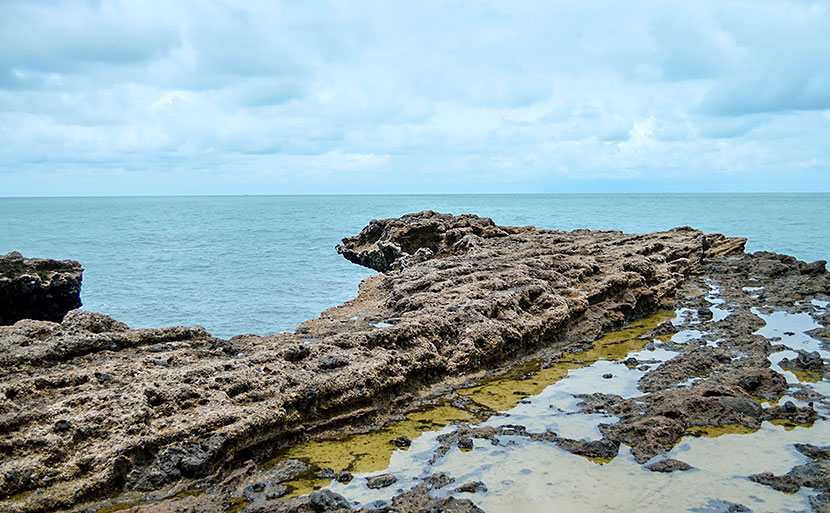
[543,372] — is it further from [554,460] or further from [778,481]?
[778,481]

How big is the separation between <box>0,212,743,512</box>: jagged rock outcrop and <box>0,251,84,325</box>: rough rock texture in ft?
26.0

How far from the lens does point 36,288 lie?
14914 mm

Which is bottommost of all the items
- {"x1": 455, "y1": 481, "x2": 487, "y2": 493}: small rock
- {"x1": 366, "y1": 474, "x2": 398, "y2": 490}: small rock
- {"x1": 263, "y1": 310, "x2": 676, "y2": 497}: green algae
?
{"x1": 263, "y1": 310, "x2": 676, "y2": 497}: green algae

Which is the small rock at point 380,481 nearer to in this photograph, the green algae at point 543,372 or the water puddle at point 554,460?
the water puddle at point 554,460

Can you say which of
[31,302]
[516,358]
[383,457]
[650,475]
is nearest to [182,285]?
[31,302]

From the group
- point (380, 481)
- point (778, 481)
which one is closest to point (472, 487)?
point (380, 481)

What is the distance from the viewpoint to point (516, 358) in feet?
33.0

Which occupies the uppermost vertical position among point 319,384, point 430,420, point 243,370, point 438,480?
point 243,370

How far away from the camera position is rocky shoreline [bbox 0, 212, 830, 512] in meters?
5.75

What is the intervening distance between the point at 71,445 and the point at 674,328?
432 inches

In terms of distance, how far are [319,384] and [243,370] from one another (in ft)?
3.16

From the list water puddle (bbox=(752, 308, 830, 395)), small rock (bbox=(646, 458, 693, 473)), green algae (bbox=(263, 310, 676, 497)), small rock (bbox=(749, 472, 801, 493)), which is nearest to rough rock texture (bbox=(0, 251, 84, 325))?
green algae (bbox=(263, 310, 676, 497))

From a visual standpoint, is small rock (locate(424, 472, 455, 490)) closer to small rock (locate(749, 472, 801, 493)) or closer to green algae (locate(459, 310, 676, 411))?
green algae (locate(459, 310, 676, 411))

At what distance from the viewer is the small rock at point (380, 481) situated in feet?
19.2
